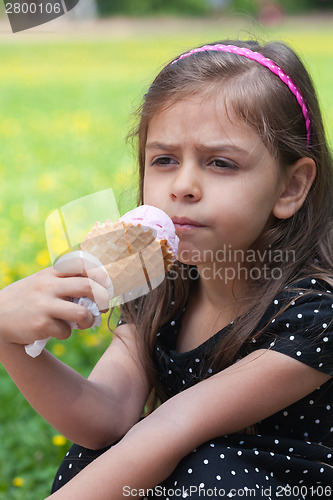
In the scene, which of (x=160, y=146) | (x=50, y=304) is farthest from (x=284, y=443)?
(x=160, y=146)

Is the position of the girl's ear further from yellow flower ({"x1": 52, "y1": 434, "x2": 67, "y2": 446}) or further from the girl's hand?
yellow flower ({"x1": 52, "y1": 434, "x2": 67, "y2": 446})

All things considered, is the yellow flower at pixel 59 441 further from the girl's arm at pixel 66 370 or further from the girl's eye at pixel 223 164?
the girl's eye at pixel 223 164

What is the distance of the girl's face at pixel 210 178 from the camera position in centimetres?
167

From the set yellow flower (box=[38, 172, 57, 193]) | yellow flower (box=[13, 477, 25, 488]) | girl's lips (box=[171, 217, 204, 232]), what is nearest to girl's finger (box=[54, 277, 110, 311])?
girl's lips (box=[171, 217, 204, 232])

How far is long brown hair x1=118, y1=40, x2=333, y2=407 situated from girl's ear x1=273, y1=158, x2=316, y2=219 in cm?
3

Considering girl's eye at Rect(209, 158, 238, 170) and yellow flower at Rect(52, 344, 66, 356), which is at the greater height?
girl's eye at Rect(209, 158, 238, 170)

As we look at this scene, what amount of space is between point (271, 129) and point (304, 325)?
49 centimetres

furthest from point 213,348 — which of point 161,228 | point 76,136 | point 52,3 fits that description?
point 76,136

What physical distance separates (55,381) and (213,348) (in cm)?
41

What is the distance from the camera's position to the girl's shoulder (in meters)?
1.62

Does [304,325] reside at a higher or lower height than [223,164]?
lower

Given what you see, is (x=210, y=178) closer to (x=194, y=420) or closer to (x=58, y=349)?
(x=194, y=420)

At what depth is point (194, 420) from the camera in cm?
158

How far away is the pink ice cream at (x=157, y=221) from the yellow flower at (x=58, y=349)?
1234 millimetres
